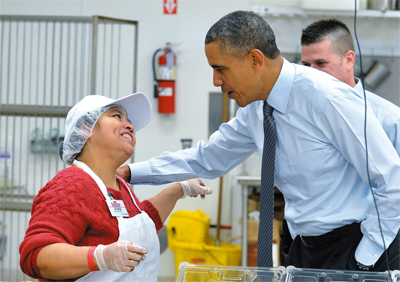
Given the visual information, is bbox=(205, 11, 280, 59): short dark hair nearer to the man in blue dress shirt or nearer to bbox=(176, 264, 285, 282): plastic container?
the man in blue dress shirt

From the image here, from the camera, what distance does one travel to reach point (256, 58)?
61.6 inches

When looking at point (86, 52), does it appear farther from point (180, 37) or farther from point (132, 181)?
point (132, 181)

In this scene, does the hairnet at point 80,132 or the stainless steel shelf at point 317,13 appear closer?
the hairnet at point 80,132

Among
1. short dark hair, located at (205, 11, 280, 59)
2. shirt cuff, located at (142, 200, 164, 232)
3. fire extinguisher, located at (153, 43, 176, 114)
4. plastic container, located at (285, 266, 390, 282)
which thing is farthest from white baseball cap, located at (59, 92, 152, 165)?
fire extinguisher, located at (153, 43, 176, 114)

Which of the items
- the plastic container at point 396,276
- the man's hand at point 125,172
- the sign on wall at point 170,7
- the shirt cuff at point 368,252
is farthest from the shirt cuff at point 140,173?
the sign on wall at point 170,7

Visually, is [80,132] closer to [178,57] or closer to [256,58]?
[256,58]

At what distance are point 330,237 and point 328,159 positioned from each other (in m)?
0.28

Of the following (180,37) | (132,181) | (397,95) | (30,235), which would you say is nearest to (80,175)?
(30,235)

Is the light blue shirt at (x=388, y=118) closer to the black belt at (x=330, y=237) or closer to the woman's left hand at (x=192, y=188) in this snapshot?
the black belt at (x=330, y=237)

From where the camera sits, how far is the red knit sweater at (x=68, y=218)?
47.9 inches

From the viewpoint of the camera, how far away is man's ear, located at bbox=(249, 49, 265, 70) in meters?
1.55

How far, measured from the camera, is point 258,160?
14.0 feet

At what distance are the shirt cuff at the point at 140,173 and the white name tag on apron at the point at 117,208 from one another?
1.43 feet

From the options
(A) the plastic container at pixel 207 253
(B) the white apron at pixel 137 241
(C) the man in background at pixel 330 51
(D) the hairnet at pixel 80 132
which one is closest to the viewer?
(B) the white apron at pixel 137 241
